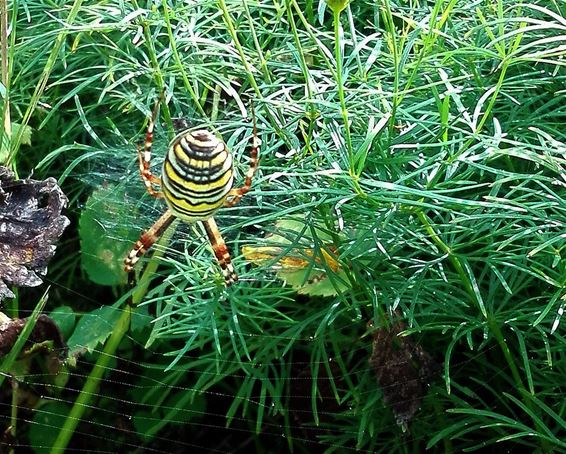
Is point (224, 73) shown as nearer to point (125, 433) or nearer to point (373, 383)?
point (373, 383)

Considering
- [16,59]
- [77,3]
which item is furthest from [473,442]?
[16,59]

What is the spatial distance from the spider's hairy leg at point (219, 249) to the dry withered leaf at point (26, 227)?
304 millimetres

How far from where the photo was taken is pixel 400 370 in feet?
5.74

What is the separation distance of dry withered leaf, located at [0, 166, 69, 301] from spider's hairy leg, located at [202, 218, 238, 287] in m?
0.30

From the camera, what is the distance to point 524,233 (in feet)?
4.77

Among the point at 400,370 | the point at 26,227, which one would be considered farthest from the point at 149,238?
the point at 400,370

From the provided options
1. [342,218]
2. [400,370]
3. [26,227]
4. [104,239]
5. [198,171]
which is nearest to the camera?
[198,171]

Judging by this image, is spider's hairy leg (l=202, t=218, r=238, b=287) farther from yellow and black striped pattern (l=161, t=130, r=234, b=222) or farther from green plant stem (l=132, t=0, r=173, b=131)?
yellow and black striped pattern (l=161, t=130, r=234, b=222)

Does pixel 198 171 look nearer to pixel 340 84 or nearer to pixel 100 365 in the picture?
pixel 340 84

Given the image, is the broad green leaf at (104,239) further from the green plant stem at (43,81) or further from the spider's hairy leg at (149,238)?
the green plant stem at (43,81)

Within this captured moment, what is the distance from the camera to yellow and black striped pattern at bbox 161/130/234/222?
1.20 metres

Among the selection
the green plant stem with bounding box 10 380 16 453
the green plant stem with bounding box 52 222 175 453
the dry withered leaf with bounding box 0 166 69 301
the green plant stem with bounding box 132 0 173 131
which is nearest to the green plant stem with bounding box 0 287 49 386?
the green plant stem with bounding box 10 380 16 453

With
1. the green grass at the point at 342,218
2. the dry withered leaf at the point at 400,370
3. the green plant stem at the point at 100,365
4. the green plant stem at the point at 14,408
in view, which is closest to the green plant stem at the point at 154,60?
the green grass at the point at 342,218

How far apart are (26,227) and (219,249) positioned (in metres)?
0.36
